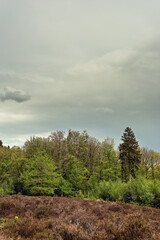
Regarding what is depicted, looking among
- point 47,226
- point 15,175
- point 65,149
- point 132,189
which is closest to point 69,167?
point 65,149

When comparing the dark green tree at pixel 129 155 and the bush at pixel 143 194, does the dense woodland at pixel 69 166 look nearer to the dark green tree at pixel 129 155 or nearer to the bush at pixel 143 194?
the dark green tree at pixel 129 155

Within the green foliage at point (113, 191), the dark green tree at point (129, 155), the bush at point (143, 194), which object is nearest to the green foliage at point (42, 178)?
the green foliage at point (113, 191)

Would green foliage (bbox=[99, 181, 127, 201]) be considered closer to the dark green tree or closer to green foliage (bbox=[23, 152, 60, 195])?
green foliage (bbox=[23, 152, 60, 195])

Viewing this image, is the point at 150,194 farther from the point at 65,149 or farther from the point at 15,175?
the point at 15,175

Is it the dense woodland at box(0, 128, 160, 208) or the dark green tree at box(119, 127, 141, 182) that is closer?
the dense woodland at box(0, 128, 160, 208)

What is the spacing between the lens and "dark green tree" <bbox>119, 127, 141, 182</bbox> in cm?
3653

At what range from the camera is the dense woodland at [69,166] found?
28328 millimetres

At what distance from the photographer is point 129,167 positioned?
3600 centimetres

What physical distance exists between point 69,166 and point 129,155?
1378cm

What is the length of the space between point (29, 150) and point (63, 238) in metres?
38.6

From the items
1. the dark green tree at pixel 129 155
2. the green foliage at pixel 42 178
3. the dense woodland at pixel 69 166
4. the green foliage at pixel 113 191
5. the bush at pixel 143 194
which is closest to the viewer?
the bush at pixel 143 194

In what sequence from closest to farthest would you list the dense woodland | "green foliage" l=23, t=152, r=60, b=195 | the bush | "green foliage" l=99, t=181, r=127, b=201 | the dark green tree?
1. the bush
2. "green foliage" l=99, t=181, r=127, b=201
3. "green foliage" l=23, t=152, r=60, b=195
4. the dense woodland
5. the dark green tree

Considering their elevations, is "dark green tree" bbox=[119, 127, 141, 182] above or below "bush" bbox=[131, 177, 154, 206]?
above

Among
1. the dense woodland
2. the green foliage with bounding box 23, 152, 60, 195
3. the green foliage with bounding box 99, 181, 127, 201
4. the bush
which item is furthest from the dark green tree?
the bush
